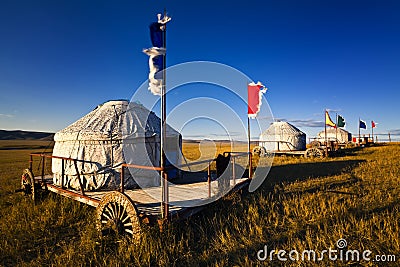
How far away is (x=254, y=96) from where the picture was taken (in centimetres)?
843

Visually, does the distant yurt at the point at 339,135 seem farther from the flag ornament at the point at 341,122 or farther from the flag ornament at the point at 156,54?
the flag ornament at the point at 156,54

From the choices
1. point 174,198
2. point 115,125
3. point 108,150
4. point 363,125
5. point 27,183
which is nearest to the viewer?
point 174,198

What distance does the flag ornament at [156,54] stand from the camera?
15.0 feet

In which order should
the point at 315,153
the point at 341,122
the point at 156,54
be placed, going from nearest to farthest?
the point at 156,54 → the point at 315,153 → the point at 341,122

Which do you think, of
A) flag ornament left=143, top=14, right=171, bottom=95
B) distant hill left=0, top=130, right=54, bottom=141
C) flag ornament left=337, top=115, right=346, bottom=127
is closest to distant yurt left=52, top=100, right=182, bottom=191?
flag ornament left=143, top=14, right=171, bottom=95

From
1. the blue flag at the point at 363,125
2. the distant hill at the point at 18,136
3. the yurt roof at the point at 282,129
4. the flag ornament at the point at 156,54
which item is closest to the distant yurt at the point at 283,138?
the yurt roof at the point at 282,129

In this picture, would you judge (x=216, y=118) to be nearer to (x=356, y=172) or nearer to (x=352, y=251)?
(x=352, y=251)

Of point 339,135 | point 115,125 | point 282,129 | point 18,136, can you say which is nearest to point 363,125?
point 339,135

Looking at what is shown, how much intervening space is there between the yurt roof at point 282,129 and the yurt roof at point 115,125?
53.2 ft

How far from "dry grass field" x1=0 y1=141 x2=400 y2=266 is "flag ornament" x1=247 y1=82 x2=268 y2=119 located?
9.95ft

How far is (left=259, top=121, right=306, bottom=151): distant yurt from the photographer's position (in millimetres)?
21891

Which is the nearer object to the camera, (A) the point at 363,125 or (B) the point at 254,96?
(B) the point at 254,96

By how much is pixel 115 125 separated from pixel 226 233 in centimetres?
538

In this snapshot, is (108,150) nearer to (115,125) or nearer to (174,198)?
(115,125)
